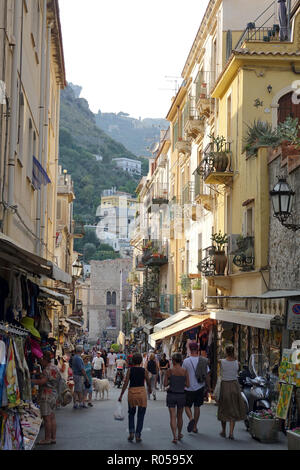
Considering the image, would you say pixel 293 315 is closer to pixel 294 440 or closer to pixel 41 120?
pixel 294 440

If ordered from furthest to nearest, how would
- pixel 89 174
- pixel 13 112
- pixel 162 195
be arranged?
pixel 89 174
pixel 162 195
pixel 13 112

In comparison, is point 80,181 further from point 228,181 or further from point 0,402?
point 0,402

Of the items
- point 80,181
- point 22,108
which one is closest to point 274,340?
point 22,108

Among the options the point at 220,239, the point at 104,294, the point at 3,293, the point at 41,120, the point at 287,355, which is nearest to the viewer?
the point at 3,293

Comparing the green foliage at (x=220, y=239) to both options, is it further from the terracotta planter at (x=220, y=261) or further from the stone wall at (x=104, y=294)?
the stone wall at (x=104, y=294)

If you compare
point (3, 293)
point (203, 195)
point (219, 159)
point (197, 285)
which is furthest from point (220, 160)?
point (3, 293)

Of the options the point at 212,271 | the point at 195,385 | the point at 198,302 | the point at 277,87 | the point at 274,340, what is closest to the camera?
the point at 195,385

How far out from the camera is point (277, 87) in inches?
806

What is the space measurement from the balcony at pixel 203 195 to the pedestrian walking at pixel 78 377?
9.46m

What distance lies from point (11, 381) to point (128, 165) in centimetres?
18688

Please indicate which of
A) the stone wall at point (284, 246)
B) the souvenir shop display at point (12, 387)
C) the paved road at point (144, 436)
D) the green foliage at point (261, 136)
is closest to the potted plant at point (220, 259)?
the green foliage at point (261, 136)

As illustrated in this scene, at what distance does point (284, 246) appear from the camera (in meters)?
16.0

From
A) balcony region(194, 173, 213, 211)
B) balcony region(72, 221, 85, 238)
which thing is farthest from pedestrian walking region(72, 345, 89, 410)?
balcony region(72, 221, 85, 238)

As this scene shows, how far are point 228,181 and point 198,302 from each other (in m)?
6.32
